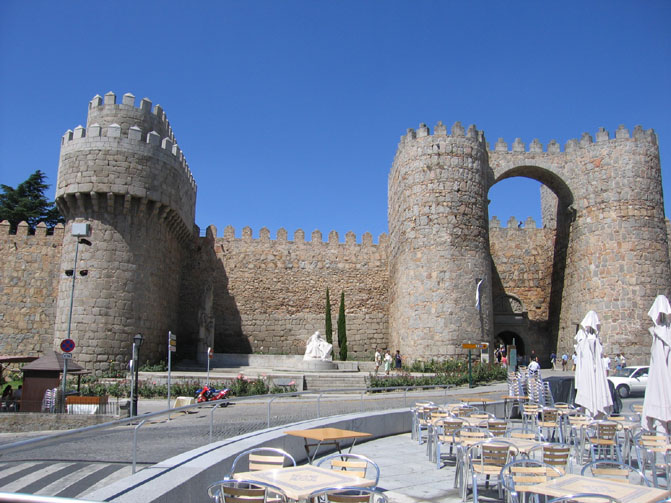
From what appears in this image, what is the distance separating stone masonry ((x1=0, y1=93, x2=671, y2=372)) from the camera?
Answer: 2044 centimetres

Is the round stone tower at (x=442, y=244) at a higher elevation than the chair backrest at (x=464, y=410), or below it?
higher

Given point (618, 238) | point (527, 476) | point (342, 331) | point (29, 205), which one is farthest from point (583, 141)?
point (29, 205)

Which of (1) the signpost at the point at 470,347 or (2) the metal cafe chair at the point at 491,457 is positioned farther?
(1) the signpost at the point at 470,347

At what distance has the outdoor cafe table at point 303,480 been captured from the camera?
13.1 ft

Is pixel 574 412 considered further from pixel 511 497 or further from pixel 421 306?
pixel 421 306

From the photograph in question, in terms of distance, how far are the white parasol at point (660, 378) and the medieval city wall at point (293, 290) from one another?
21316 mm

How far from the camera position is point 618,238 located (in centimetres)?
2317

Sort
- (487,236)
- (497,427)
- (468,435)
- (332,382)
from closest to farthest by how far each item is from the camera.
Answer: (468,435) < (497,427) < (332,382) < (487,236)

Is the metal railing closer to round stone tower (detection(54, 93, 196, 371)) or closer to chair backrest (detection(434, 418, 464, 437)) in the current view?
chair backrest (detection(434, 418, 464, 437))

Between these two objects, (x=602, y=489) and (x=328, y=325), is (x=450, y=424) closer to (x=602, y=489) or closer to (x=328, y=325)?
(x=602, y=489)

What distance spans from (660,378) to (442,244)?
15.2 m

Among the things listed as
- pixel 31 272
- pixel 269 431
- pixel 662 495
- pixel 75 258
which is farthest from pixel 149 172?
pixel 662 495

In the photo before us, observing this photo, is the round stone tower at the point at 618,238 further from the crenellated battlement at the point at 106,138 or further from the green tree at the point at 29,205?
the green tree at the point at 29,205

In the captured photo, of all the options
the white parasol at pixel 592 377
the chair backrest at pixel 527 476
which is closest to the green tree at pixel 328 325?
the white parasol at pixel 592 377
